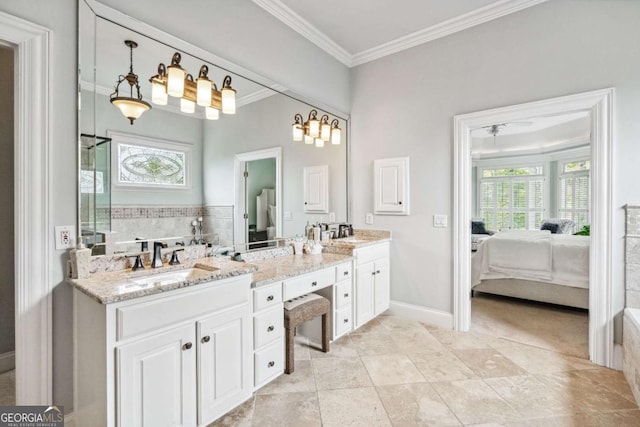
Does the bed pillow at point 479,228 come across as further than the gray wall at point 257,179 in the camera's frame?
Yes

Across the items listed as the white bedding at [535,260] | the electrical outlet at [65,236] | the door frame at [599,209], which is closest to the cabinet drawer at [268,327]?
the electrical outlet at [65,236]

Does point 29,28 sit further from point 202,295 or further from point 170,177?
point 202,295

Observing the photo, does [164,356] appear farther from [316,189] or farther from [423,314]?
[423,314]

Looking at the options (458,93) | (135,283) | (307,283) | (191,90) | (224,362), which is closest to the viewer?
(135,283)

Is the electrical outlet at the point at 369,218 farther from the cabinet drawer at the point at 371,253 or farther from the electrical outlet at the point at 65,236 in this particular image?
the electrical outlet at the point at 65,236

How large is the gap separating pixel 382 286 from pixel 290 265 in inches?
53.0

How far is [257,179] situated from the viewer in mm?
2709

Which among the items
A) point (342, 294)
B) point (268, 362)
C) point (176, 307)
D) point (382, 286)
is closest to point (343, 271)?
point (342, 294)

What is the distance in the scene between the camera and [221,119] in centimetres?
234

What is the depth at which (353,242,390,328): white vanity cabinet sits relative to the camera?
Result: 9.69 feet

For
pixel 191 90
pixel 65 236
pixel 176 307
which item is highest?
pixel 191 90

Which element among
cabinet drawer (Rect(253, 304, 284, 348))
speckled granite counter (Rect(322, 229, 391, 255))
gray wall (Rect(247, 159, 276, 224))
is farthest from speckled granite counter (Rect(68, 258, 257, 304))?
speckled granite counter (Rect(322, 229, 391, 255))

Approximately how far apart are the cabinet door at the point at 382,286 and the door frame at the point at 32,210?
8.58ft

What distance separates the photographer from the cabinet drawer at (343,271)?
2.69m
